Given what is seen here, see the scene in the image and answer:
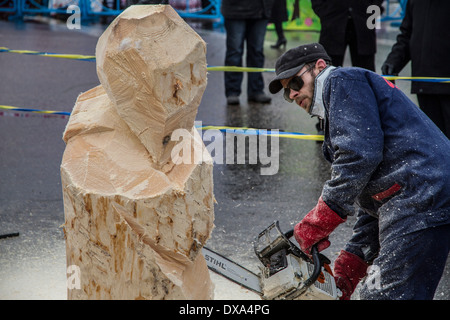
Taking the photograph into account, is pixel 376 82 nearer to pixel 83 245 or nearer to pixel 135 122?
pixel 135 122

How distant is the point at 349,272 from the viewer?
3242 millimetres

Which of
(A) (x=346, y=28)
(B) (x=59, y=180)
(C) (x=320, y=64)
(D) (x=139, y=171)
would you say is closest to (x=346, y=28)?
(A) (x=346, y=28)

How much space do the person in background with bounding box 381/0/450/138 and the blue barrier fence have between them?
25.0 ft

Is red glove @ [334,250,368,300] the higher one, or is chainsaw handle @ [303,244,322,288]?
chainsaw handle @ [303,244,322,288]

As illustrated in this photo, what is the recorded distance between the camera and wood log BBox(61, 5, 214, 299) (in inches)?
86.6

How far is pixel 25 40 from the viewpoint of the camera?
10164 millimetres

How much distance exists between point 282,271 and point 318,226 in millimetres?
259

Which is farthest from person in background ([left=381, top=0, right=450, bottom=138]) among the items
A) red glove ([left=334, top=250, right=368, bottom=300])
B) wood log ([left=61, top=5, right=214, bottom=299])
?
wood log ([left=61, top=5, right=214, bottom=299])

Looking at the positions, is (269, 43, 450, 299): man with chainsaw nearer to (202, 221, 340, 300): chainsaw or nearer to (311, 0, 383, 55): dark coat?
(202, 221, 340, 300): chainsaw

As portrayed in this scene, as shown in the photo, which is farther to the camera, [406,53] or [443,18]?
[406,53]

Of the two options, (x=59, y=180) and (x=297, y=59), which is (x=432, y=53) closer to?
(x=297, y=59)

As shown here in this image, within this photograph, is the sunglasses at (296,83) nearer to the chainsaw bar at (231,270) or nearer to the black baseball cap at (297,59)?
the black baseball cap at (297,59)

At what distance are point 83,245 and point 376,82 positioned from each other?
55.4 inches
